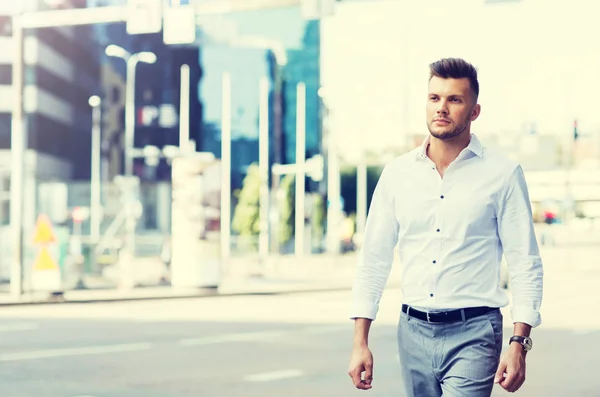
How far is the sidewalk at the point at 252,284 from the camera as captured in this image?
83.0 feet

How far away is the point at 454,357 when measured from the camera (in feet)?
13.8

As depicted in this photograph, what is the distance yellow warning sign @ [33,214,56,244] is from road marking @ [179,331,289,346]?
27.7 ft

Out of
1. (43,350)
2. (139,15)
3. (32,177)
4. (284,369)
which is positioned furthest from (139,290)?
(32,177)

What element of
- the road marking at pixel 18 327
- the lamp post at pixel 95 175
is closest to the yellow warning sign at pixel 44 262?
the road marking at pixel 18 327

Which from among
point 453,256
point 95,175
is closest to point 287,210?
point 95,175

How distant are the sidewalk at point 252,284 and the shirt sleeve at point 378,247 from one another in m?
19.9

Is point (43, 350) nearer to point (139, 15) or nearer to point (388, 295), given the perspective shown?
point (139, 15)

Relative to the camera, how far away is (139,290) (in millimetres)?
28578

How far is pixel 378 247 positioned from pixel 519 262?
49 centimetres

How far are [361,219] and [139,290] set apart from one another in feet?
141

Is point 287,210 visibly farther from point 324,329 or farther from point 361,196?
point 324,329

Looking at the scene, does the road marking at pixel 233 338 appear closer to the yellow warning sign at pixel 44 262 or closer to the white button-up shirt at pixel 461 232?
the yellow warning sign at pixel 44 262

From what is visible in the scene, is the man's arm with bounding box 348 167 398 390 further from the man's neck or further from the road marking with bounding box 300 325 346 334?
the road marking with bounding box 300 325 346 334

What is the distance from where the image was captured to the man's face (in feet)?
13.8
